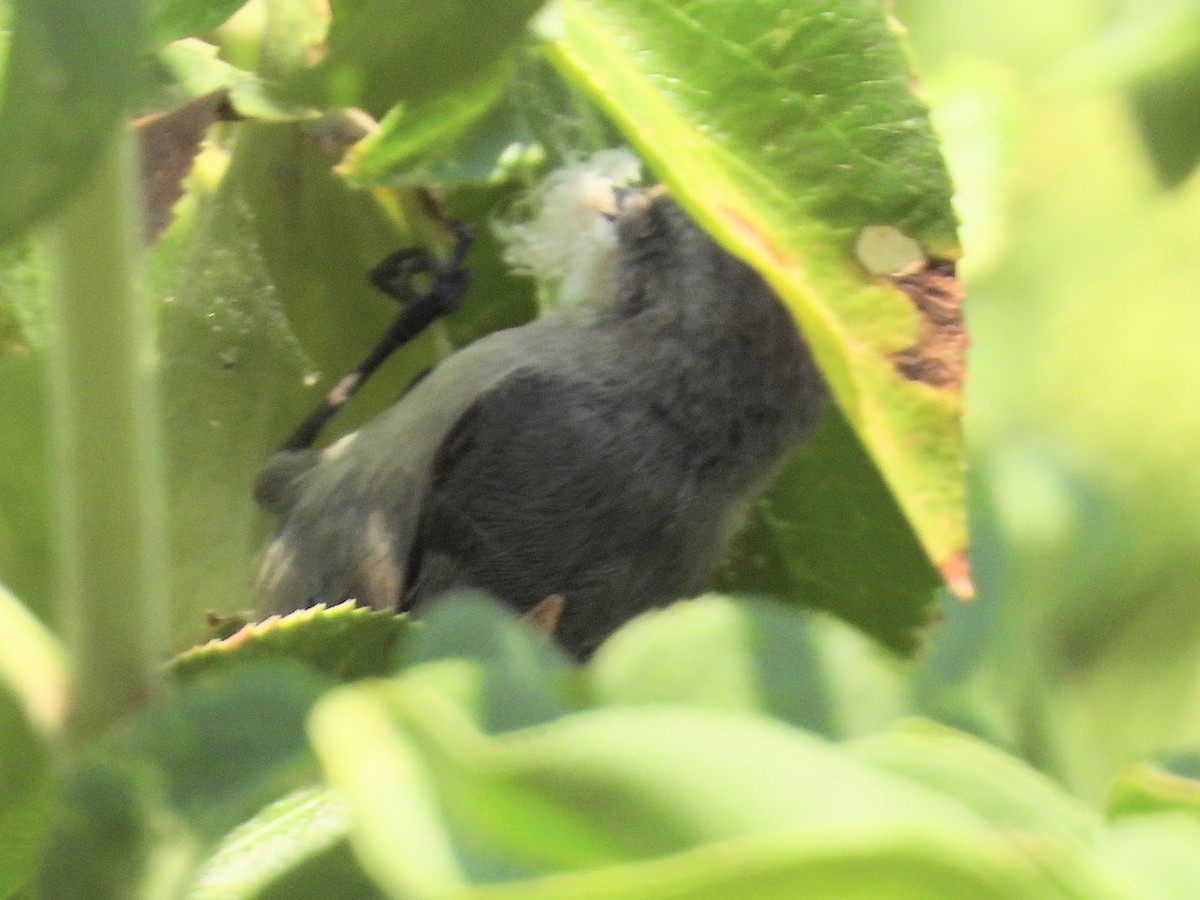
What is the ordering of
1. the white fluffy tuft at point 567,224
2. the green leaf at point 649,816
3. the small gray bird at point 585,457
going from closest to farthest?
1. the green leaf at point 649,816
2. the white fluffy tuft at point 567,224
3. the small gray bird at point 585,457

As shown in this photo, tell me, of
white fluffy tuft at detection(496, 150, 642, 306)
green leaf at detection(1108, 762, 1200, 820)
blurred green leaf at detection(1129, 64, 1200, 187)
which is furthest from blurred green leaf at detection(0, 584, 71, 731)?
blurred green leaf at detection(1129, 64, 1200, 187)

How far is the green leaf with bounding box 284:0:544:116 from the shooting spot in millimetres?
303

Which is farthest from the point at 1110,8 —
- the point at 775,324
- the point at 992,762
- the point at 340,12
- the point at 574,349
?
the point at 992,762

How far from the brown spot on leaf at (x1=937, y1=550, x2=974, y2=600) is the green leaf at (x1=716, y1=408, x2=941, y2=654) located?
0.16 m

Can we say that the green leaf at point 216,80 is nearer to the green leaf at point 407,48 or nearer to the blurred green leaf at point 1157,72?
the green leaf at point 407,48

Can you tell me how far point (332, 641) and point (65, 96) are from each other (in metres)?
0.17

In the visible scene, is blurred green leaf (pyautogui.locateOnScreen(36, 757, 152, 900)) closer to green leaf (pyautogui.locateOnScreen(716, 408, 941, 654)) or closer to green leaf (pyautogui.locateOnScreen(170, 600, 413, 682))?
green leaf (pyautogui.locateOnScreen(170, 600, 413, 682))

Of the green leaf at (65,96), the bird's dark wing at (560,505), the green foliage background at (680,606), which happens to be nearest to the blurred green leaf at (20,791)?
the green foliage background at (680,606)

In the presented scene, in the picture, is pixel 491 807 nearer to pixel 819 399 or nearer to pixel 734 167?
pixel 734 167

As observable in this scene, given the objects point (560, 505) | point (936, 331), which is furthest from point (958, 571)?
point (560, 505)

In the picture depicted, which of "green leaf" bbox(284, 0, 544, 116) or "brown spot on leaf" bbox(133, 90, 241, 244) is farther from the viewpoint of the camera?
"brown spot on leaf" bbox(133, 90, 241, 244)

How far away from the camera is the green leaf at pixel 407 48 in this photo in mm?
303

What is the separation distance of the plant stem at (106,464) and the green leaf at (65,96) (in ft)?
0.16

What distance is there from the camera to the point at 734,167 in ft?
1.35
